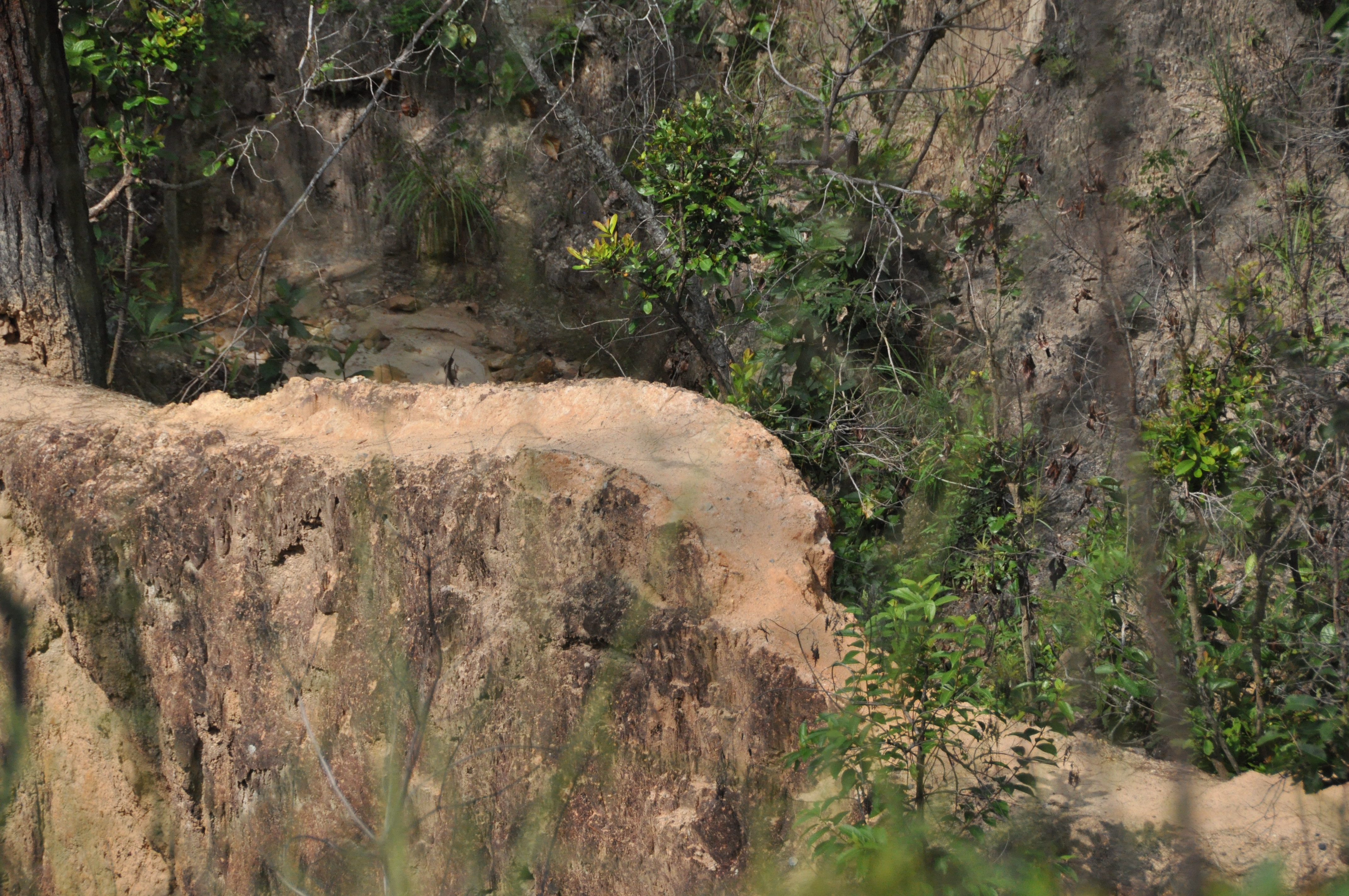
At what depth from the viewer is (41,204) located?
4.10 metres

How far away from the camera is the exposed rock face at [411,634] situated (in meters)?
2.36

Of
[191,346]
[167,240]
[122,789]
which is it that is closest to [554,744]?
[122,789]

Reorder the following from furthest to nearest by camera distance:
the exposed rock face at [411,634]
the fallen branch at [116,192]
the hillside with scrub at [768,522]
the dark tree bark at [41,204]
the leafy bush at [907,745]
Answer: the fallen branch at [116,192], the dark tree bark at [41,204], the exposed rock face at [411,634], the hillside with scrub at [768,522], the leafy bush at [907,745]

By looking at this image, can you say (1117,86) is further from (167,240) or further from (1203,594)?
(167,240)

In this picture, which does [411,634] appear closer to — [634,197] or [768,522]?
[768,522]

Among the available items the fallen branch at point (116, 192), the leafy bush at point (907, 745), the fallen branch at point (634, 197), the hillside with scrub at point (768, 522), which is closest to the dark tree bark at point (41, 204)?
the hillside with scrub at point (768, 522)

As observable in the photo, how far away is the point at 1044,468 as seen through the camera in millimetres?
4562

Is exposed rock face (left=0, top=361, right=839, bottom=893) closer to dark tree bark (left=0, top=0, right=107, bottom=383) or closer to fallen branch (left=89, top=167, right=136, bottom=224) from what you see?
dark tree bark (left=0, top=0, right=107, bottom=383)

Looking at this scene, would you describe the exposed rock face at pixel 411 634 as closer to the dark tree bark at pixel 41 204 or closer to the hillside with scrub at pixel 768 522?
the hillside with scrub at pixel 768 522

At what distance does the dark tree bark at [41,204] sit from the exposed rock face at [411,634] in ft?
2.25

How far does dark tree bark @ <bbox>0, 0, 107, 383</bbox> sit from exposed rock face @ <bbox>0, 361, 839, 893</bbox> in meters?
0.69

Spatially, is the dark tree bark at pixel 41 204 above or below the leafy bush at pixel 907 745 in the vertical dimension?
above

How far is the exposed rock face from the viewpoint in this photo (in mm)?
2355

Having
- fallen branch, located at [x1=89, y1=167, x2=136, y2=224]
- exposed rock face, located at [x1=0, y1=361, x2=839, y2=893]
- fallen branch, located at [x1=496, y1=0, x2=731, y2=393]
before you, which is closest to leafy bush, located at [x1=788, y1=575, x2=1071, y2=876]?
exposed rock face, located at [x1=0, y1=361, x2=839, y2=893]
